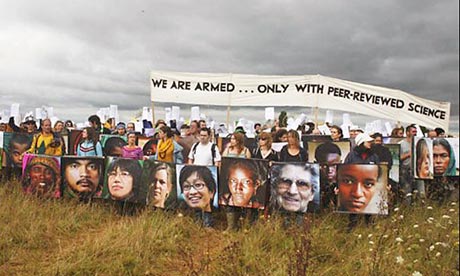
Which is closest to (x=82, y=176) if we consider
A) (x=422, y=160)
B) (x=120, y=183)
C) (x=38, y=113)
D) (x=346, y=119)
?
(x=120, y=183)

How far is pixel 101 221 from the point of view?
6.23 m

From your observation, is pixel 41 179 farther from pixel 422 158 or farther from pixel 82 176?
pixel 422 158

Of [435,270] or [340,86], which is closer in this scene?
[435,270]

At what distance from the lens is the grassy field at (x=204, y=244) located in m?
4.50

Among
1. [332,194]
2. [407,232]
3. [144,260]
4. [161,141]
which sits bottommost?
[144,260]

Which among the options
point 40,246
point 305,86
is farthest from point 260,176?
point 305,86

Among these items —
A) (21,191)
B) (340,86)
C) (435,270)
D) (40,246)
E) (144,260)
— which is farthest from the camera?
(340,86)

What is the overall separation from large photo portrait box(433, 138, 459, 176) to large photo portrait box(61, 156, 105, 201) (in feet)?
20.8

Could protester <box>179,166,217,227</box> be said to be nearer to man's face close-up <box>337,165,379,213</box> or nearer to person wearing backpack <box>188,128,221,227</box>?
person wearing backpack <box>188,128,221,227</box>

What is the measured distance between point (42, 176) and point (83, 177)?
2.55 ft

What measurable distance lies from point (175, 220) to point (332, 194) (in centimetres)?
241

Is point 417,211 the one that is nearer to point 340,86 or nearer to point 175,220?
point 175,220

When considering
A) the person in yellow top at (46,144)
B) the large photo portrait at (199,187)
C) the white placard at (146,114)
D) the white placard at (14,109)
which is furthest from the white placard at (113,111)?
the large photo portrait at (199,187)

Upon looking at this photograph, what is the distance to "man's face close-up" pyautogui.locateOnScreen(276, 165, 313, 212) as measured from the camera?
575cm
